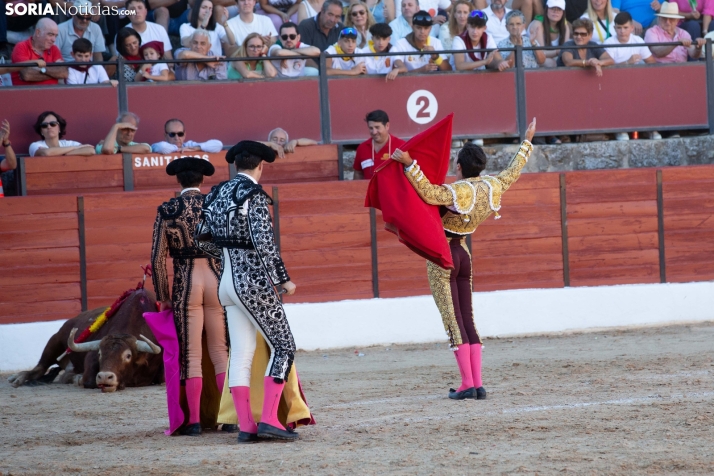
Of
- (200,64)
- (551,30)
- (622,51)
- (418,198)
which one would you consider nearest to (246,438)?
(418,198)

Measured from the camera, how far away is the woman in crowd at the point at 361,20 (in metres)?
10.1

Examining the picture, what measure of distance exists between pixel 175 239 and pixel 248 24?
16.9 ft

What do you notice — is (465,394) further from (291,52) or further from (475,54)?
(475,54)

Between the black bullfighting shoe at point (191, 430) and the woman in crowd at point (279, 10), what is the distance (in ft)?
19.6

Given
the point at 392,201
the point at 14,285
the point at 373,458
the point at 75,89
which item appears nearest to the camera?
the point at 373,458

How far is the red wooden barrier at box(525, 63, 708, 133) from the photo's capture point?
417 inches

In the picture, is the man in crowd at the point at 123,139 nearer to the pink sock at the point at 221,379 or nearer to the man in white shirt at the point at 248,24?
the man in white shirt at the point at 248,24

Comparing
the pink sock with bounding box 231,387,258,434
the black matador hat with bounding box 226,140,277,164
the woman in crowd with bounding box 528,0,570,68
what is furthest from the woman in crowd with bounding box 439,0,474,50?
the pink sock with bounding box 231,387,258,434

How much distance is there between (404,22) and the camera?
10531 mm

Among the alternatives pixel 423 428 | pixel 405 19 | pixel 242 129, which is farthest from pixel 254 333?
pixel 405 19

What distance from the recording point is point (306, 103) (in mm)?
9930

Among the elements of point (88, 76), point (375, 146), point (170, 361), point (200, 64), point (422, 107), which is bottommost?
point (170, 361)

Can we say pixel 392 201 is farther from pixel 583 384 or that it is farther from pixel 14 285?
pixel 14 285

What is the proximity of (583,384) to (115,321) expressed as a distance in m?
3.45
